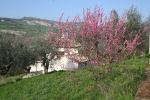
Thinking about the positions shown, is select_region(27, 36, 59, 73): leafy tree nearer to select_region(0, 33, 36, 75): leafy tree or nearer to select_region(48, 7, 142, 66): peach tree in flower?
select_region(0, 33, 36, 75): leafy tree

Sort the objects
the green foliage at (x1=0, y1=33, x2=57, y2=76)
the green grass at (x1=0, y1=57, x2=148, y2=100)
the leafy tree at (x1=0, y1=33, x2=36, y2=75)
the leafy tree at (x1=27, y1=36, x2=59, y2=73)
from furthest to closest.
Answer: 1. the leafy tree at (x1=0, y1=33, x2=36, y2=75)
2. the green foliage at (x1=0, y1=33, x2=57, y2=76)
3. the leafy tree at (x1=27, y1=36, x2=59, y2=73)
4. the green grass at (x1=0, y1=57, x2=148, y2=100)

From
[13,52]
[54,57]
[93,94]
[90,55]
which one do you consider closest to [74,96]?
[93,94]

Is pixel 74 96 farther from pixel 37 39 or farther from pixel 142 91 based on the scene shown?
pixel 37 39

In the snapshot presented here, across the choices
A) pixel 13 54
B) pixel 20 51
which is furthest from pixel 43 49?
pixel 13 54

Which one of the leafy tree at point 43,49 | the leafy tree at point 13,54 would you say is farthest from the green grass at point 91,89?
the leafy tree at point 13,54

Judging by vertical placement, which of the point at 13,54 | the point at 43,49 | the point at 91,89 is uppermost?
the point at 43,49

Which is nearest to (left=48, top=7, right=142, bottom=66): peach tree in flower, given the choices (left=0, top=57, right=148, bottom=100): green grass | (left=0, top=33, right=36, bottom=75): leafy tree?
(left=0, top=57, right=148, bottom=100): green grass

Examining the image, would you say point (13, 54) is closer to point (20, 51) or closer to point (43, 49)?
point (20, 51)

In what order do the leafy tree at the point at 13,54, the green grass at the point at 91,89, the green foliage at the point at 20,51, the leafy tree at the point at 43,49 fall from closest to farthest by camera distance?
1. the green grass at the point at 91,89
2. the leafy tree at the point at 43,49
3. the green foliage at the point at 20,51
4. the leafy tree at the point at 13,54

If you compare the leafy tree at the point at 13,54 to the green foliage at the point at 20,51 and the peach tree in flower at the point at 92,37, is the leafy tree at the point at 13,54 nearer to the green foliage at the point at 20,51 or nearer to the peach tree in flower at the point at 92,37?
the green foliage at the point at 20,51

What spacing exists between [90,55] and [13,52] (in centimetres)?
2368

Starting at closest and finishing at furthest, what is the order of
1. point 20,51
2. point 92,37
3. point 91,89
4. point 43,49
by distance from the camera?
1. point 92,37
2. point 91,89
3. point 43,49
4. point 20,51

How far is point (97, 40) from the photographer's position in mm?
5793

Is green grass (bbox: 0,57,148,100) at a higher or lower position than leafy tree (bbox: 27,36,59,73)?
lower
